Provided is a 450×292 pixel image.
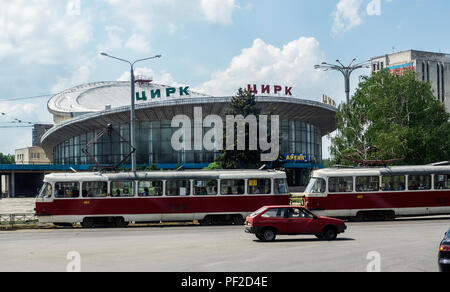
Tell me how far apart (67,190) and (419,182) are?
19.7 metres

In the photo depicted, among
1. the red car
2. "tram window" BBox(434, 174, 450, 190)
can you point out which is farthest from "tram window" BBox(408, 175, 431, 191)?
the red car

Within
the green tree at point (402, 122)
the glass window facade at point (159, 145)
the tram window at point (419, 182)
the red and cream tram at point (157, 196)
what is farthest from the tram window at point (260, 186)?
the glass window facade at point (159, 145)

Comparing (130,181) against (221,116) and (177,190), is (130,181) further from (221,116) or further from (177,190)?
(221,116)

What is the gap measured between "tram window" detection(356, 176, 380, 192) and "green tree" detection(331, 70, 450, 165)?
12.8m

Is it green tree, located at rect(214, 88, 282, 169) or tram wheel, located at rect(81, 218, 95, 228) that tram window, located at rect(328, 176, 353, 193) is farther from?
green tree, located at rect(214, 88, 282, 169)

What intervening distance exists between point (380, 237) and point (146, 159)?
62.2 m

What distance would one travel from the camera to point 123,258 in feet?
51.2

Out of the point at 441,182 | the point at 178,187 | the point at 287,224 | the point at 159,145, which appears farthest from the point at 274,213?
the point at 159,145

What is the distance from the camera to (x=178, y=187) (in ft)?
95.3

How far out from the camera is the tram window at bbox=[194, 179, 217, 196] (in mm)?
28875

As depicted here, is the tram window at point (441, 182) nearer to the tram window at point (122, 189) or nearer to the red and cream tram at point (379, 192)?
the red and cream tram at point (379, 192)

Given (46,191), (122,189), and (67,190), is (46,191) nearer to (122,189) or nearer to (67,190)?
(67,190)
